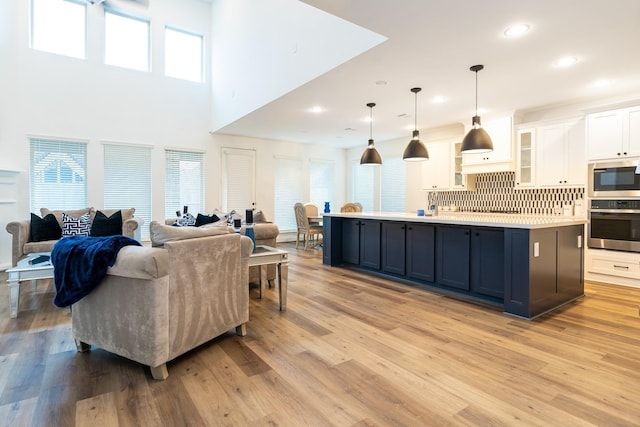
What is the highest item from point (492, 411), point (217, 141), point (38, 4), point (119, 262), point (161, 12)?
point (161, 12)

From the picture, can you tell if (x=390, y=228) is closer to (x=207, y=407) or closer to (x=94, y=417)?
(x=207, y=407)

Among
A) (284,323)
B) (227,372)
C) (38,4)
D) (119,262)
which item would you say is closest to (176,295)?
(119,262)

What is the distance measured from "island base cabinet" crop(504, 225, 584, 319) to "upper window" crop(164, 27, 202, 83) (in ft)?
23.4

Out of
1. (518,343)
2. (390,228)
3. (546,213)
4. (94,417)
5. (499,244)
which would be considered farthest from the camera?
(546,213)

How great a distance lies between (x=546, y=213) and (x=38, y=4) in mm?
9373

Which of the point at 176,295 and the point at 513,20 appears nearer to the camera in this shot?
the point at 176,295

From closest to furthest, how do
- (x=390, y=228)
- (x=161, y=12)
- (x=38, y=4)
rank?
(x=390, y=228)
(x=38, y=4)
(x=161, y=12)

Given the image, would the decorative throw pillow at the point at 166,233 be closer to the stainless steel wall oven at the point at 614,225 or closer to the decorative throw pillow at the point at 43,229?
the decorative throw pillow at the point at 43,229

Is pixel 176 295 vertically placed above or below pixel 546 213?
below

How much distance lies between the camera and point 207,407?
1850mm

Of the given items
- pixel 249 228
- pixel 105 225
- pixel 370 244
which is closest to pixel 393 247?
pixel 370 244

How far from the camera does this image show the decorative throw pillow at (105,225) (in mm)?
5234

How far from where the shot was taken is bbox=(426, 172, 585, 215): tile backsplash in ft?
17.4

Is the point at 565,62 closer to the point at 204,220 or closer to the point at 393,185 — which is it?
the point at 393,185
